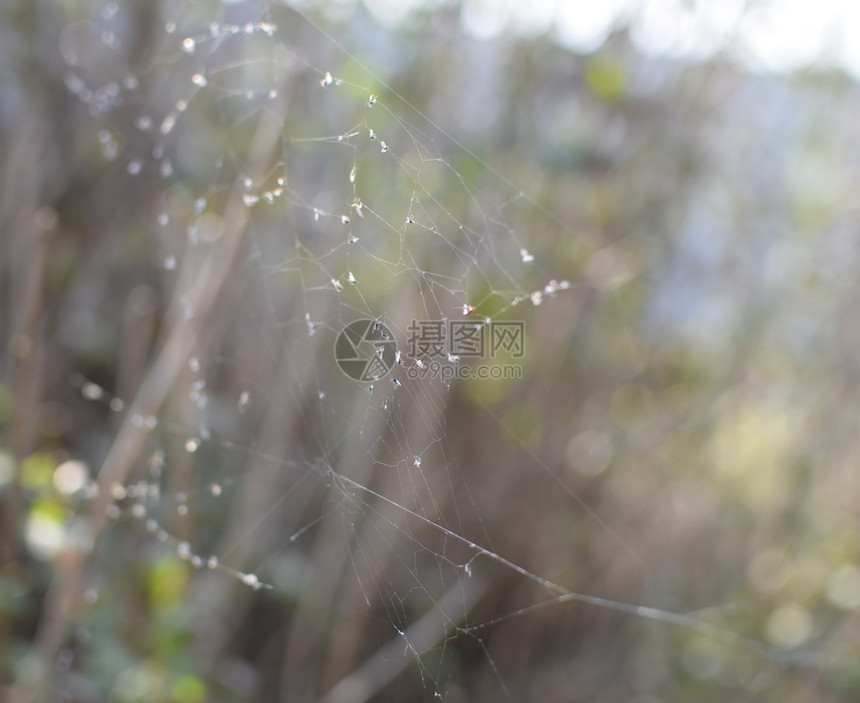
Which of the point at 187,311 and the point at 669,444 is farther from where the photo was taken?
the point at 669,444

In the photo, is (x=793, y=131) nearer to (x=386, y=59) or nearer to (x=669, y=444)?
(x=669, y=444)

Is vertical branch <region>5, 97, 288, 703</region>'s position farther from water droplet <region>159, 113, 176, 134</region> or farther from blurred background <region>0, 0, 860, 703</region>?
water droplet <region>159, 113, 176, 134</region>

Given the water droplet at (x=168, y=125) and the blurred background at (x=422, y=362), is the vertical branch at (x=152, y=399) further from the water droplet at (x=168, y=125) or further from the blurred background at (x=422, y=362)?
the water droplet at (x=168, y=125)

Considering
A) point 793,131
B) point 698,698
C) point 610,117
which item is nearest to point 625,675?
point 698,698

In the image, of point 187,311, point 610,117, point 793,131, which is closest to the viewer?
point 187,311

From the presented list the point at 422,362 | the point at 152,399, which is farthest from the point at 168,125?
the point at 422,362

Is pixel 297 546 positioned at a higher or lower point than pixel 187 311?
lower

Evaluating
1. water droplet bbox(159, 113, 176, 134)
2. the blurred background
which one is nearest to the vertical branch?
the blurred background

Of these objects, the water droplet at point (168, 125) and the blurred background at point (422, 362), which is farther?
the blurred background at point (422, 362)

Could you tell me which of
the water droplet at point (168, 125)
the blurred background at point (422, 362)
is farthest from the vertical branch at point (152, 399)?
the water droplet at point (168, 125)
